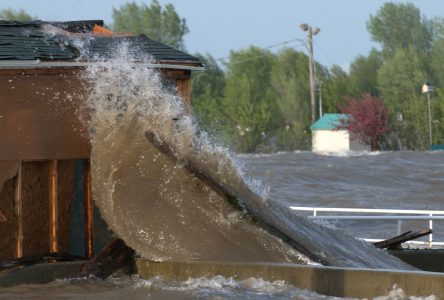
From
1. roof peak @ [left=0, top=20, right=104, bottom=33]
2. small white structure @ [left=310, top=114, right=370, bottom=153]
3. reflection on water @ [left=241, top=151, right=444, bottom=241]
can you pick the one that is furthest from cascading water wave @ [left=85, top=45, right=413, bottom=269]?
small white structure @ [left=310, top=114, right=370, bottom=153]

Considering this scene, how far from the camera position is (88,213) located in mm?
10453

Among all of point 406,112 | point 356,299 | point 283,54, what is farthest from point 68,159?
point 283,54

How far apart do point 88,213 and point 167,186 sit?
975 mm

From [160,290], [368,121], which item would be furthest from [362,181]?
[160,290]

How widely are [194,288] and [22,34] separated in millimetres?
2854

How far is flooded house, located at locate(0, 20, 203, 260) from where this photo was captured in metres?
9.83

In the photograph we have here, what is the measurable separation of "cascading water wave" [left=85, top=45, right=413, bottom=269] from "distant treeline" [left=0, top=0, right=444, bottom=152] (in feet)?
180

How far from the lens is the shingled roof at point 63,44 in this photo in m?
9.88

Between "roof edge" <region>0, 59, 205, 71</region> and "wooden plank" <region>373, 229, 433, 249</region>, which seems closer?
"roof edge" <region>0, 59, 205, 71</region>

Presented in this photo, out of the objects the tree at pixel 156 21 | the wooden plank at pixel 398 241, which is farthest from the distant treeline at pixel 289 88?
the wooden plank at pixel 398 241

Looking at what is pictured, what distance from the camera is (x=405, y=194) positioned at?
37312 mm

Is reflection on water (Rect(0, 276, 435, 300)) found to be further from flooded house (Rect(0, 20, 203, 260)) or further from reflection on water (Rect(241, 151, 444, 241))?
reflection on water (Rect(241, 151, 444, 241))

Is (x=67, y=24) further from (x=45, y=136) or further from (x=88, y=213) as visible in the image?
(x=88, y=213)

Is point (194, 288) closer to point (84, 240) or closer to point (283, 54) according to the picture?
point (84, 240)
